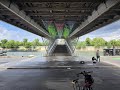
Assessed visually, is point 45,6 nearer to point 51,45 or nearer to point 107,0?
point 107,0

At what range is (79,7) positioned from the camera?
2180 cm

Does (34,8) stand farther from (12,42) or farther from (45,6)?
(12,42)

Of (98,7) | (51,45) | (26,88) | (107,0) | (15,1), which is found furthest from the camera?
(51,45)

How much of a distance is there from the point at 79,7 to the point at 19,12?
5039mm

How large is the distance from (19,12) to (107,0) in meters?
7.69

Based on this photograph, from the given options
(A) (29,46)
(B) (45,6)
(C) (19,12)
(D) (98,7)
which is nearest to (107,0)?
(D) (98,7)

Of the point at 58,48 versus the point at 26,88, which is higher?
the point at 58,48

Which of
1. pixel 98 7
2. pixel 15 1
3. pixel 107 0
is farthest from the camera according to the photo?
pixel 98 7

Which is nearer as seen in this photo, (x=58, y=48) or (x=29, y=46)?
(x=58, y=48)

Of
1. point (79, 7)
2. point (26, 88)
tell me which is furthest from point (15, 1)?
point (26, 88)

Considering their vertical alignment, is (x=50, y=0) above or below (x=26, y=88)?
above

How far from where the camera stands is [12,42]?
195000mm

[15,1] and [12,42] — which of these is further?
[12,42]

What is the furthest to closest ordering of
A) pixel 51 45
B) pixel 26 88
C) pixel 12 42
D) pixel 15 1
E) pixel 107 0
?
pixel 12 42 < pixel 51 45 < pixel 15 1 < pixel 107 0 < pixel 26 88
